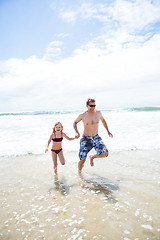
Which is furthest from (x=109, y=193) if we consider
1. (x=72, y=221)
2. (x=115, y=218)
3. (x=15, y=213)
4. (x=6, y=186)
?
(x=6, y=186)

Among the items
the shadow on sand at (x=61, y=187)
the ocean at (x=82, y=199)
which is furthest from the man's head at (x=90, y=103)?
the shadow on sand at (x=61, y=187)

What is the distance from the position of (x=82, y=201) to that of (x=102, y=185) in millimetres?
810

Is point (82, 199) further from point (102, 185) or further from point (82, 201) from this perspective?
point (102, 185)

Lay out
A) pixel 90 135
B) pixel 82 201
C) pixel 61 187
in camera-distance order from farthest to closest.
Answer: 1. pixel 90 135
2. pixel 61 187
3. pixel 82 201

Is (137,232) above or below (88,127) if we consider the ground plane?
below

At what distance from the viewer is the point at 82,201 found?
3166 millimetres

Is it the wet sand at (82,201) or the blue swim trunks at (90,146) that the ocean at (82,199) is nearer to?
the wet sand at (82,201)

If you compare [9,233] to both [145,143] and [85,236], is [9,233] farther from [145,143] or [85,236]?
[145,143]

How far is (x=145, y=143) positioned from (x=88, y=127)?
4182 mm

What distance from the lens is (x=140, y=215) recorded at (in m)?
2.65

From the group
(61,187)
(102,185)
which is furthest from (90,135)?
(61,187)

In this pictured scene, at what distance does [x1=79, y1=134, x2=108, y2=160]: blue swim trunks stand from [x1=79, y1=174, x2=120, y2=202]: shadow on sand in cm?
68

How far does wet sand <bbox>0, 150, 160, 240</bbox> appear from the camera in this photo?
7.85 feet

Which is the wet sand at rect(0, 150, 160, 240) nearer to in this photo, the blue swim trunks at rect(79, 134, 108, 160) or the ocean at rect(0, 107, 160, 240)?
the ocean at rect(0, 107, 160, 240)
